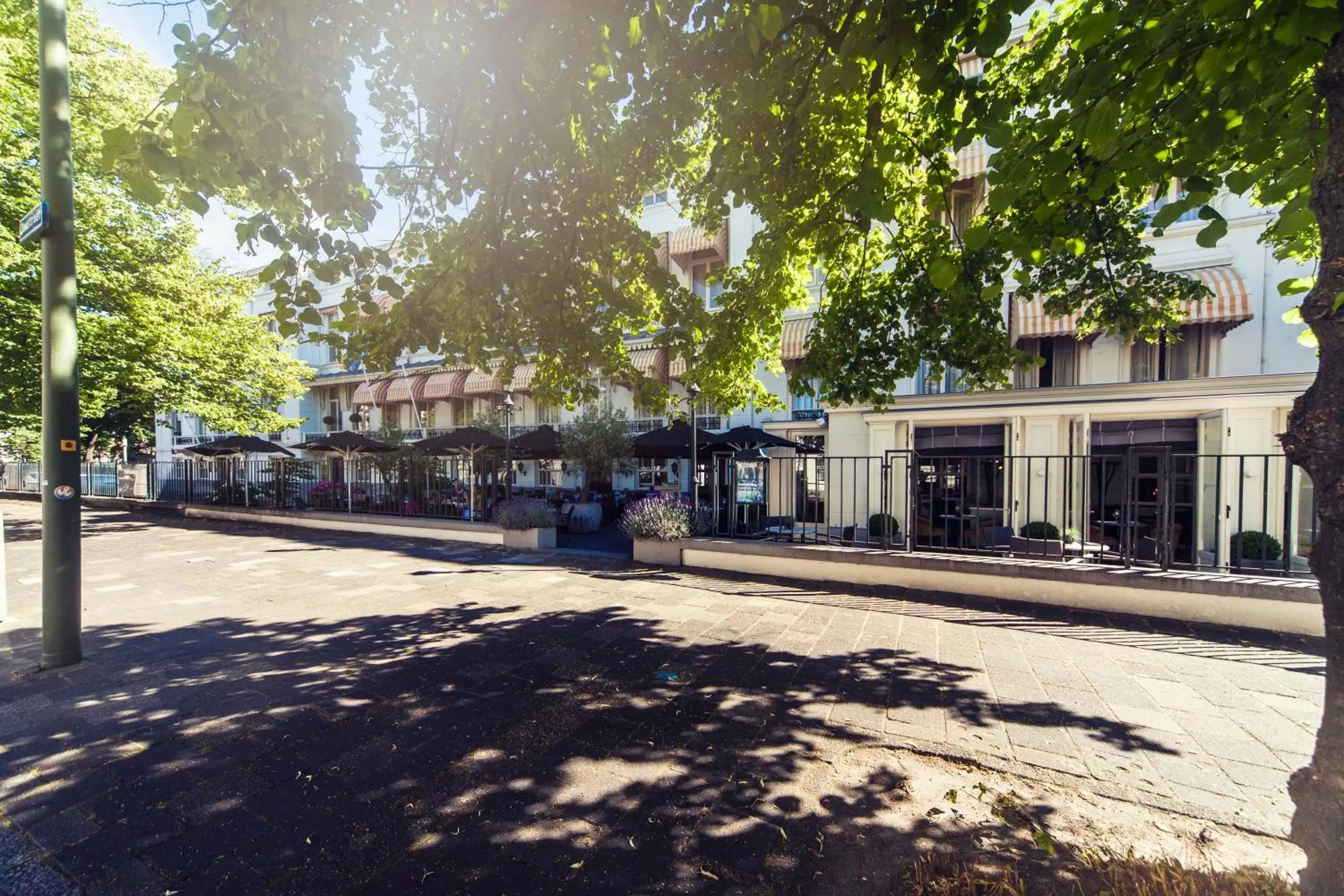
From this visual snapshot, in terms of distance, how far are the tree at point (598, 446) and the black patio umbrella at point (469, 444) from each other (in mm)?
3472

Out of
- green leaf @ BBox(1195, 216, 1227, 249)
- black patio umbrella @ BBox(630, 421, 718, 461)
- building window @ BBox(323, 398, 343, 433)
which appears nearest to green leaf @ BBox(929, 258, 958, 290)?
green leaf @ BBox(1195, 216, 1227, 249)

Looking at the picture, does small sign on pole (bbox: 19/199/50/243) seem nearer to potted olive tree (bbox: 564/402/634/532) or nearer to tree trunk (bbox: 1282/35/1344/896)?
tree trunk (bbox: 1282/35/1344/896)

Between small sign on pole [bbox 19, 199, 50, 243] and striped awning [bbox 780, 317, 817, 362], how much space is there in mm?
14194

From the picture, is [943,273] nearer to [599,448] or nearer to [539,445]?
[539,445]

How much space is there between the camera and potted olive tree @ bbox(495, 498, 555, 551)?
11.0m

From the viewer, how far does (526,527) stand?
11016mm

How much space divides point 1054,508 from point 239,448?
23.3 metres

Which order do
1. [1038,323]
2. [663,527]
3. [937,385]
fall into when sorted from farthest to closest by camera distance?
1. [937,385]
2. [1038,323]
3. [663,527]

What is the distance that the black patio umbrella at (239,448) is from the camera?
55.2ft

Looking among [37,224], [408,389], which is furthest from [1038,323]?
[408,389]

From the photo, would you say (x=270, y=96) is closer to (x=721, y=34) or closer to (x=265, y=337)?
(x=721, y=34)

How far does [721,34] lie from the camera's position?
3980 mm

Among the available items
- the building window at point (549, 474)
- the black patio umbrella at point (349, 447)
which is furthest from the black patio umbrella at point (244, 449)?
the building window at point (549, 474)

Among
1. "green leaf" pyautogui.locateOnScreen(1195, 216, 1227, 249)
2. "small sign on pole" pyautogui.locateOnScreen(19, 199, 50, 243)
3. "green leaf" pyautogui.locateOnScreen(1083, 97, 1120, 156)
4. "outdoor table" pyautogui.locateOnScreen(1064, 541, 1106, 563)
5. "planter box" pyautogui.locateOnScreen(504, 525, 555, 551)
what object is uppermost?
"small sign on pole" pyautogui.locateOnScreen(19, 199, 50, 243)
